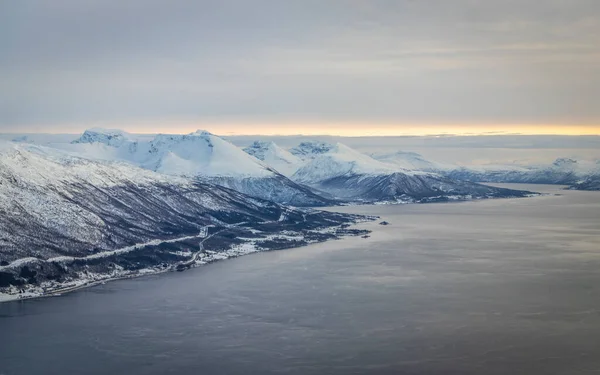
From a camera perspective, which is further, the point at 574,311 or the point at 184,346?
the point at 574,311

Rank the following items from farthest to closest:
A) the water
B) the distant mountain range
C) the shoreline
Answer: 1. the distant mountain range
2. the shoreline
3. the water

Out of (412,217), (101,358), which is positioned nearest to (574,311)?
(101,358)

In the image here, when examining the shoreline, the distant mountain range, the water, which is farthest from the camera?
the distant mountain range

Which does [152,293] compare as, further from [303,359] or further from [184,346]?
Result: [303,359]


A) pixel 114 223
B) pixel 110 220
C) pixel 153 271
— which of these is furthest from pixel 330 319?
pixel 110 220

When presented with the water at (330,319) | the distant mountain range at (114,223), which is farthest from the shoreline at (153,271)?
the water at (330,319)

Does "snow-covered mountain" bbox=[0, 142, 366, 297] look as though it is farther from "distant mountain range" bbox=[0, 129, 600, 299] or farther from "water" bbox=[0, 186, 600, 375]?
"water" bbox=[0, 186, 600, 375]

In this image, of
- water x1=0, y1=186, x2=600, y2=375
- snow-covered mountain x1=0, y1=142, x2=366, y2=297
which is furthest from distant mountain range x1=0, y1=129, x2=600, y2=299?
water x1=0, y1=186, x2=600, y2=375
